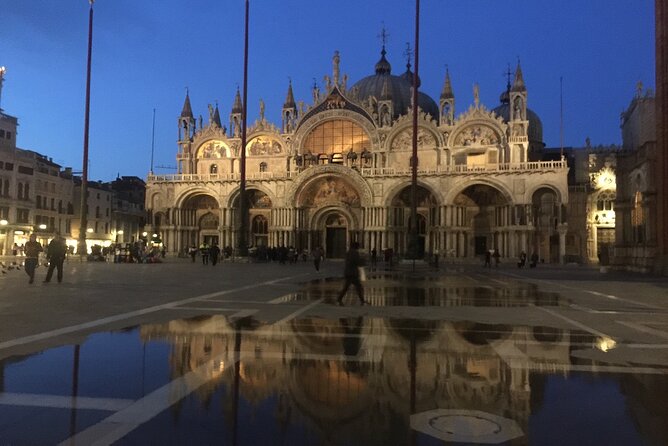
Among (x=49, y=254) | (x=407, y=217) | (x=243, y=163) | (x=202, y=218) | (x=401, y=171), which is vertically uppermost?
(x=401, y=171)

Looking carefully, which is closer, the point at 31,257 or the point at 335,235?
the point at 31,257

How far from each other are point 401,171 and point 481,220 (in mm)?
9812

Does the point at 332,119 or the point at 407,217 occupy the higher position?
the point at 332,119

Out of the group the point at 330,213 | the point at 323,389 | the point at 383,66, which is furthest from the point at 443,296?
the point at 383,66

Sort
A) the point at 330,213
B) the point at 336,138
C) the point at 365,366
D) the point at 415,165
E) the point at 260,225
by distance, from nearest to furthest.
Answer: the point at 365,366 < the point at 415,165 < the point at 330,213 < the point at 336,138 < the point at 260,225

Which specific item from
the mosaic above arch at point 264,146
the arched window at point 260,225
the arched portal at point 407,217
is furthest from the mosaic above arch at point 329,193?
the arched window at point 260,225

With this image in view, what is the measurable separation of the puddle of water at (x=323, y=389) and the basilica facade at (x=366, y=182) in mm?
41216

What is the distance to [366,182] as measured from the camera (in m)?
54.7

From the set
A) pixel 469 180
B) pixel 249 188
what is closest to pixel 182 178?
pixel 249 188

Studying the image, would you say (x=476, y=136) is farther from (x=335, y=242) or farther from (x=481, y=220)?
(x=335, y=242)

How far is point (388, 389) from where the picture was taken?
19.5ft

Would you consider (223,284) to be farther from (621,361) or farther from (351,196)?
(351,196)

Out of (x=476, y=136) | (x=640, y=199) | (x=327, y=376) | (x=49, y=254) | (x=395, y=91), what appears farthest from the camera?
→ (x=395, y=91)

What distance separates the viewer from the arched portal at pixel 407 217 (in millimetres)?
55281
